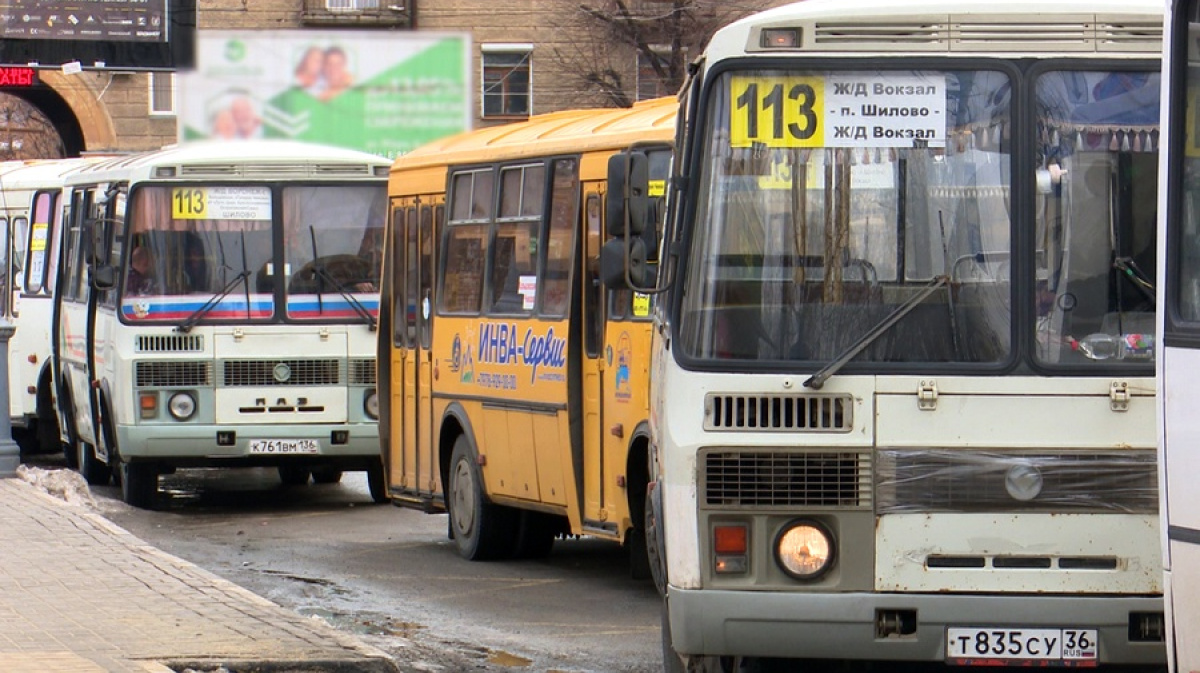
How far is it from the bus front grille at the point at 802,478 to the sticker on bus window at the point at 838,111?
1.04m

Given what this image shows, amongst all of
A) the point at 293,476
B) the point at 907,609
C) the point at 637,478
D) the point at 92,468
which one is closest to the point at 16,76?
the point at 92,468

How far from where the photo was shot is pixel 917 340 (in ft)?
23.7

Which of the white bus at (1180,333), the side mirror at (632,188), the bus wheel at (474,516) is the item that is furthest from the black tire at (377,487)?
the white bus at (1180,333)

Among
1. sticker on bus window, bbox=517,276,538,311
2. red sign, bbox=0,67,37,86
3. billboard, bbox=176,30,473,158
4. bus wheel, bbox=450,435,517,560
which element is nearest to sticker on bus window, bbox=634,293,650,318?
sticker on bus window, bbox=517,276,538,311

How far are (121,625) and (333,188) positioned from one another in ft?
26.2

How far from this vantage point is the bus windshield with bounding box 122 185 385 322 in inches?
667

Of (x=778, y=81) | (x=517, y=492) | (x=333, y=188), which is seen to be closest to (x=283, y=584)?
(x=517, y=492)

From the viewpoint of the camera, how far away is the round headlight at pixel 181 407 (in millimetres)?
16906

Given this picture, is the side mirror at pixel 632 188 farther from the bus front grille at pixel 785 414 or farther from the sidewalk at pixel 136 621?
the sidewalk at pixel 136 621

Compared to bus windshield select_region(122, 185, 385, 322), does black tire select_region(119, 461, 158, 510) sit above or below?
below

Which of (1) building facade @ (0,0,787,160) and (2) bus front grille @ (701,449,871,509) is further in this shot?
(1) building facade @ (0,0,787,160)

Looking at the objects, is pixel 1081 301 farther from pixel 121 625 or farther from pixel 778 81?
pixel 121 625

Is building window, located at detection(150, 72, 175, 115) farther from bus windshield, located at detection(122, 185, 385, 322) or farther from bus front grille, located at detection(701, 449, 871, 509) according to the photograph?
bus front grille, located at detection(701, 449, 871, 509)

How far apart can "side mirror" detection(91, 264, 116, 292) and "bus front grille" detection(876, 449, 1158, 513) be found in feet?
35.2
